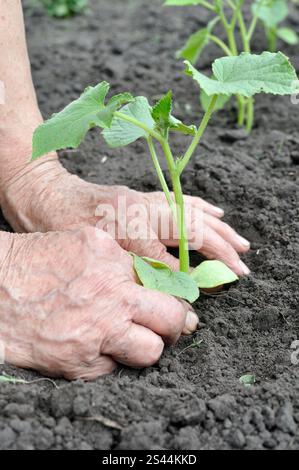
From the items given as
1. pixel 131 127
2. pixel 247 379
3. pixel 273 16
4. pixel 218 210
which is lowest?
pixel 247 379

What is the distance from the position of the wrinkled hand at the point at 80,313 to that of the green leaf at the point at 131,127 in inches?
9.6

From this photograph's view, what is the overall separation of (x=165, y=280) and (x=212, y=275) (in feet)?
0.50

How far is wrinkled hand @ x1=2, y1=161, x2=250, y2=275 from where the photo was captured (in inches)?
72.9

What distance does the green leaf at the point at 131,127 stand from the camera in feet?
5.61

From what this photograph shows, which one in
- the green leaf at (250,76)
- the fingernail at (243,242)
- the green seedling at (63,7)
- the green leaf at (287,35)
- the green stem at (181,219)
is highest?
the green leaf at (250,76)

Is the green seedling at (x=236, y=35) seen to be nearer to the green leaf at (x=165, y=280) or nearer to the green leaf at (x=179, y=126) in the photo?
the green leaf at (x=179, y=126)

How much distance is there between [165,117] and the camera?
160 cm

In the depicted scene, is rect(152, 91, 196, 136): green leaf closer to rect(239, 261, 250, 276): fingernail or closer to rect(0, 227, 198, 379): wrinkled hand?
rect(0, 227, 198, 379): wrinkled hand

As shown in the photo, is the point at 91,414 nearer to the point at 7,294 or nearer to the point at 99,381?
the point at 99,381

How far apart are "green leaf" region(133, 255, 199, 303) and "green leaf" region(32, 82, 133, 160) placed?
0.33 m

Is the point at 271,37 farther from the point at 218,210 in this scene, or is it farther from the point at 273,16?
the point at 218,210

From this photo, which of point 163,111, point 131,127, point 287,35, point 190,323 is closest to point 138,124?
point 163,111

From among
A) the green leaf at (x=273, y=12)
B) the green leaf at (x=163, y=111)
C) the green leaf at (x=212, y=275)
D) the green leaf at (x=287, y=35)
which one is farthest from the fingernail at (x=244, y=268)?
the green leaf at (x=287, y=35)

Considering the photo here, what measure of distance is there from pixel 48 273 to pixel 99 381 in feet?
0.86
